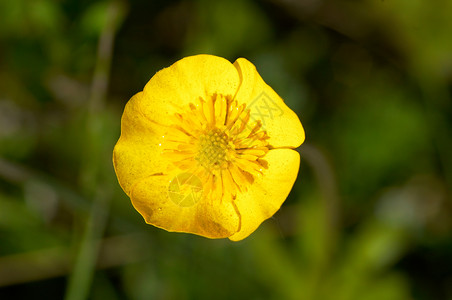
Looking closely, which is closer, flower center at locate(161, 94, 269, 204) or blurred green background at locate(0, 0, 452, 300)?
flower center at locate(161, 94, 269, 204)

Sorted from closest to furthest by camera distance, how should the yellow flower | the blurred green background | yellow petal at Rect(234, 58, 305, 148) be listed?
yellow petal at Rect(234, 58, 305, 148), the yellow flower, the blurred green background

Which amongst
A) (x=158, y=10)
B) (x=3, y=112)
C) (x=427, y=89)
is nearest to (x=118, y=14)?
(x=158, y=10)

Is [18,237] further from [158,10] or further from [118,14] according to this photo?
[158,10]

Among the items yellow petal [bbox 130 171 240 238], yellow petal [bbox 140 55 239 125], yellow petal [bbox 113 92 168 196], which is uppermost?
yellow petal [bbox 140 55 239 125]

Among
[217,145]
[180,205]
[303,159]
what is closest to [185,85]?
[217,145]

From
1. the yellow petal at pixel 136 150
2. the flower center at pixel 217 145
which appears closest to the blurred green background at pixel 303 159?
the yellow petal at pixel 136 150

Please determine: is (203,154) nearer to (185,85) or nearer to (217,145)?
(217,145)

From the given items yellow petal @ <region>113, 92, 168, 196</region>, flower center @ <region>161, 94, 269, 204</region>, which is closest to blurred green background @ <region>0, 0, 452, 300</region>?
yellow petal @ <region>113, 92, 168, 196</region>

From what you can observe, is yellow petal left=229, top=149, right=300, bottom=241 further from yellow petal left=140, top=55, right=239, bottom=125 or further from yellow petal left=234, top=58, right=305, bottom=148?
yellow petal left=140, top=55, right=239, bottom=125

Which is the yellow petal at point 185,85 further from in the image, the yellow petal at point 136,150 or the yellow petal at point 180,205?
the yellow petal at point 180,205
